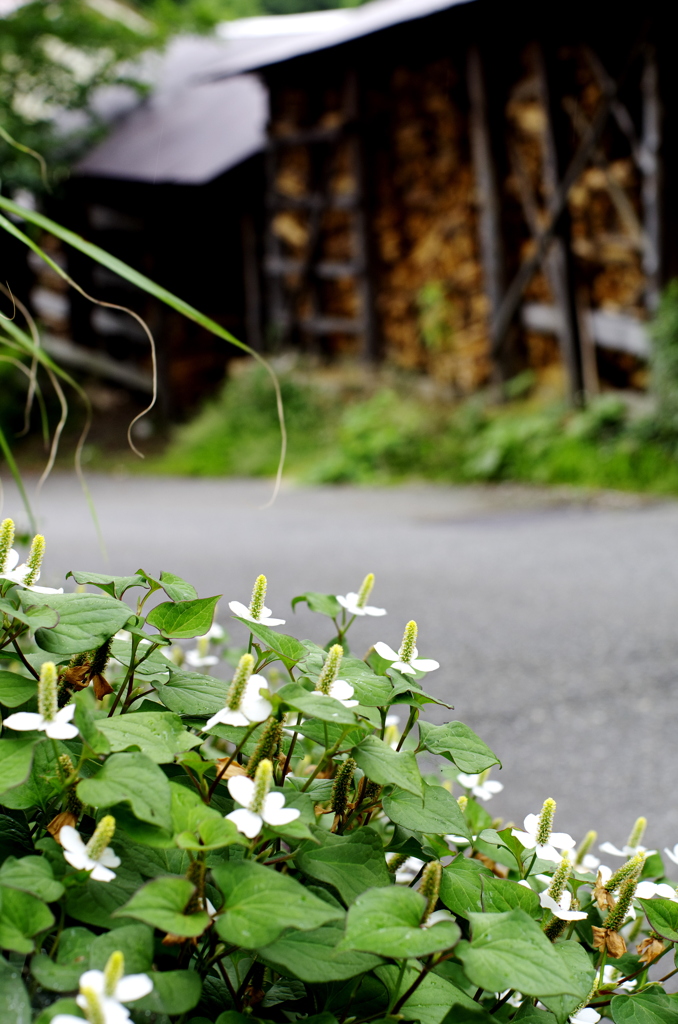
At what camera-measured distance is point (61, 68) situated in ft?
37.3

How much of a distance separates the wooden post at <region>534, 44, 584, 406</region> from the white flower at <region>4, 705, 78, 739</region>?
21.9 ft

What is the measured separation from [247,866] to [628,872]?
38cm

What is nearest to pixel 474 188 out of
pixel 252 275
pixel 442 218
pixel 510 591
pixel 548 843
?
pixel 442 218

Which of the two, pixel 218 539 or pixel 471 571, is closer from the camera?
pixel 471 571

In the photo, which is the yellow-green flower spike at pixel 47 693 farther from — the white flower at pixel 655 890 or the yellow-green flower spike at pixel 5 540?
the white flower at pixel 655 890

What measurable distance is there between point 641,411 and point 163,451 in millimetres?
5776

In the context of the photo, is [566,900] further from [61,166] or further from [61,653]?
[61,166]

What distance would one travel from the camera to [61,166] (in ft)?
39.4

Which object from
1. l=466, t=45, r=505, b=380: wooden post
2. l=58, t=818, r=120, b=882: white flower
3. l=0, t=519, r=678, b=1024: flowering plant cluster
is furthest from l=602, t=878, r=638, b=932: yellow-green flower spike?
l=466, t=45, r=505, b=380: wooden post

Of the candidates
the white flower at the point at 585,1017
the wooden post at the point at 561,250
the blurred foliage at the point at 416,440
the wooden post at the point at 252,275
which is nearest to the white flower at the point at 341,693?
the white flower at the point at 585,1017

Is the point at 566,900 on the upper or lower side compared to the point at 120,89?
lower

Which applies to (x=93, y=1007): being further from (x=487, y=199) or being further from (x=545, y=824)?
(x=487, y=199)

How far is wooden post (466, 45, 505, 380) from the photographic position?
757 centimetres

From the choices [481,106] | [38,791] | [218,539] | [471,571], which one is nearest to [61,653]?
[38,791]
